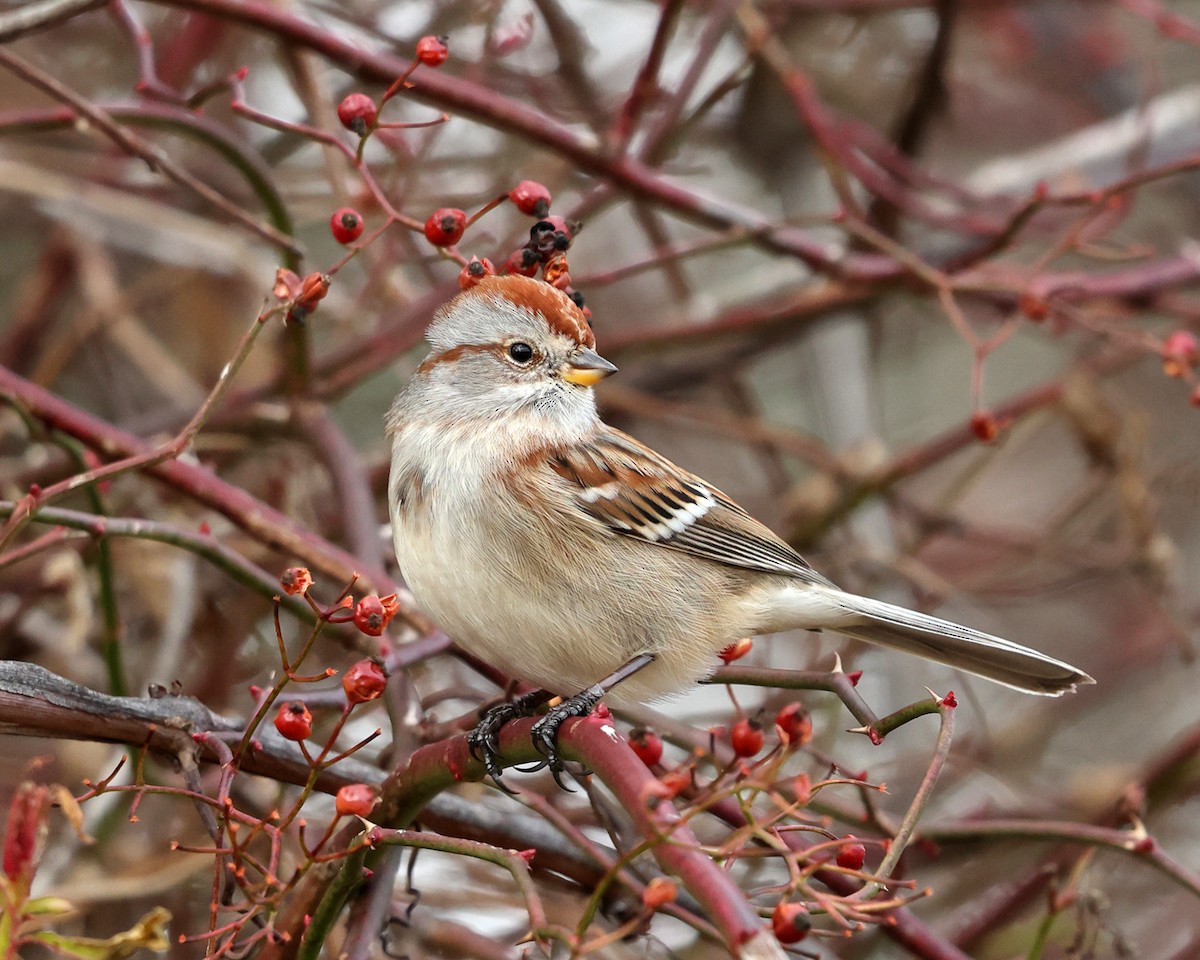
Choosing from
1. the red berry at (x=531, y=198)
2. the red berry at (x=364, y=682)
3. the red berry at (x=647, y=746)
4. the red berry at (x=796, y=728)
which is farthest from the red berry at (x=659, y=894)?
the red berry at (x=531, y=198)

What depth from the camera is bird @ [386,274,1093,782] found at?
2.49 metres

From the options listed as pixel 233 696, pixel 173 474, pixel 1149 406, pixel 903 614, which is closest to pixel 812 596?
pixel 903 614

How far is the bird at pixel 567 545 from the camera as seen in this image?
2490mm

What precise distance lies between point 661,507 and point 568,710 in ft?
2.30

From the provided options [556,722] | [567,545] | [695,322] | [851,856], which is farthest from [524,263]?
[695,322]

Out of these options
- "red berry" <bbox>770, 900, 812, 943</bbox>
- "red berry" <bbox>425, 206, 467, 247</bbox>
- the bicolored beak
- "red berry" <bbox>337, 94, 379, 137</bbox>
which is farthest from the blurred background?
"red berry" <bbox>770, 900, 812, 943</bbox>

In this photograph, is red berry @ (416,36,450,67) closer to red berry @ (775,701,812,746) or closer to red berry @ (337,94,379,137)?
red berry @ (337,94,379,137)

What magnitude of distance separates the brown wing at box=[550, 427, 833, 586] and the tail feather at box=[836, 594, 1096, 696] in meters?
0.16

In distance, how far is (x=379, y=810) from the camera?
1.95 metres

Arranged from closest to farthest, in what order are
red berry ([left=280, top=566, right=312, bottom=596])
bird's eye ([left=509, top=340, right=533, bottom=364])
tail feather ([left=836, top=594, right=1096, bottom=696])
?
red berry ([left=280, top=566, right=312, bottom=596]) < tail feather ([left=836, top=594, right=1096, bottom=696]) < bird's eye ([left=509, top=340, right=533, bottom=364])

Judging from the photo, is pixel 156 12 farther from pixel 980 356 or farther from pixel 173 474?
pixel 980 356

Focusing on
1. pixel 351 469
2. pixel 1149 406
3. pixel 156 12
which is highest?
pixel 156 12

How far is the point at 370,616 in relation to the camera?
175 centimetres

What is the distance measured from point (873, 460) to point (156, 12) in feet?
9.69
